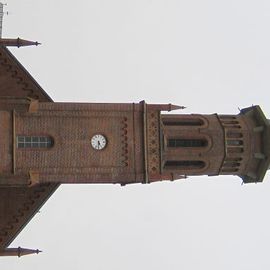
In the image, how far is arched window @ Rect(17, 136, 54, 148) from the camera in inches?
1588

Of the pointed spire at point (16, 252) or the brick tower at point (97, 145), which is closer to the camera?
the brick tower at point (97, 145)

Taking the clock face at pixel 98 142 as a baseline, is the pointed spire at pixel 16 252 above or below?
below

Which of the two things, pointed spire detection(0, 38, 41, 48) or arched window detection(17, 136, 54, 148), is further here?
pointed spire detection(0, 38, 41, 48)

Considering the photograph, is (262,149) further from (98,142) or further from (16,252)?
(16,252)

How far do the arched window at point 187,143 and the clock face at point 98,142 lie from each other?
3.67 metres

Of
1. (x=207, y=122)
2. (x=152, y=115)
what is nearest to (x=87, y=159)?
(x=152, y=115)

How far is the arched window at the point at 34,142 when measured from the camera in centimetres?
4034

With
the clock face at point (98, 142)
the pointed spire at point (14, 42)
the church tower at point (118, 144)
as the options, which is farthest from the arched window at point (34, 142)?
the pointed spire at point (14, 42)

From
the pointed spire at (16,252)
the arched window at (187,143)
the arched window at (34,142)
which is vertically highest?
the arched window at (187,143)

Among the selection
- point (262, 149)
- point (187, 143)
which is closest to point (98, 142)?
point (187, 143)

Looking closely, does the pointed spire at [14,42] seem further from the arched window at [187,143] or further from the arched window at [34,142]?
the arched window at [187,143]

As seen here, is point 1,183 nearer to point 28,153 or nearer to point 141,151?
point 28,153

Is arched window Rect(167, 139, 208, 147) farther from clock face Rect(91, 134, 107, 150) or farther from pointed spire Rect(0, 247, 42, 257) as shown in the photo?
pointed spire Rect(0, 247, 42, 257)

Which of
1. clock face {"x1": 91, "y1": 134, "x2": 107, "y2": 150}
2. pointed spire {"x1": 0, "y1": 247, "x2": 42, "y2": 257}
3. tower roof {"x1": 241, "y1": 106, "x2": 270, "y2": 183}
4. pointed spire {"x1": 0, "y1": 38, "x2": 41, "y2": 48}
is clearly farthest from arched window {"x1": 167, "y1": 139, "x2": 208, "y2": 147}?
pointed spire {"x1": 0, "y1": 38, "x2": 41, "y2": 48}
